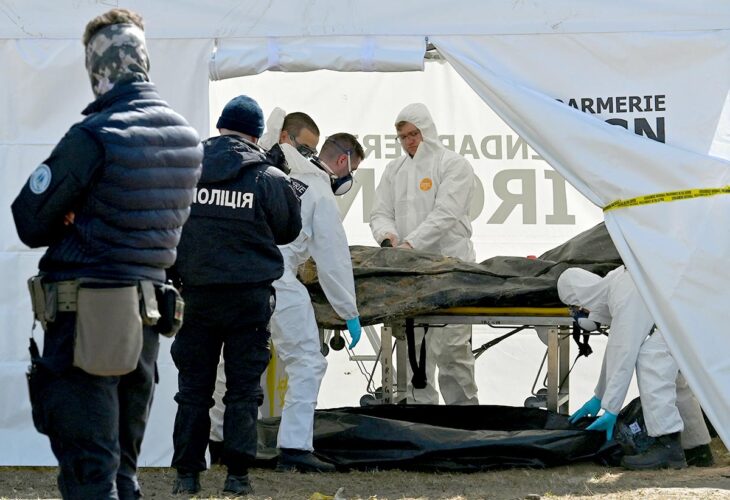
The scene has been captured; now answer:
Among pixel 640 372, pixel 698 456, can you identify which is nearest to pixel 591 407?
pixel 640 372

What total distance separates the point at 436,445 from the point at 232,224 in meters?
1.68

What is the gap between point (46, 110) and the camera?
611 cm

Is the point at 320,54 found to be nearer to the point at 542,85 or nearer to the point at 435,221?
the point at 542,85

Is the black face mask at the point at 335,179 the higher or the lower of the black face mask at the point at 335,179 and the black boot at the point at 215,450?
the higher

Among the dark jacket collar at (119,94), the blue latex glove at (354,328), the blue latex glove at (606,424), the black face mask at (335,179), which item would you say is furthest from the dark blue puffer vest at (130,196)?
the blue latex glove at (606,424)

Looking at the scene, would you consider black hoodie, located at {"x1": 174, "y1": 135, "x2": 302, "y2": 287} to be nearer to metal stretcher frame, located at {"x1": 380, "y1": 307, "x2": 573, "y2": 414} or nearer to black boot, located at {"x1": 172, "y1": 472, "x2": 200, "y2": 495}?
black boot, located at {"x1": 172, "y1": 472, "x2": 200, "y2": 495}

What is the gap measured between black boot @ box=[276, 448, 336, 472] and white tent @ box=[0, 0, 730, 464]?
1.13 m

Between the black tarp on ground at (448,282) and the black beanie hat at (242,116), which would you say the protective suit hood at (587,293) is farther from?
the black beanie hat at (242,116)

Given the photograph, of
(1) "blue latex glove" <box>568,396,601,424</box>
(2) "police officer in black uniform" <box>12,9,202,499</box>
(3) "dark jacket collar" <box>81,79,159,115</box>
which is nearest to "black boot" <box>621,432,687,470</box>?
(1) "blue latex glove" <box>568,396,601,424</box>

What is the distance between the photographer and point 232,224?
518cm

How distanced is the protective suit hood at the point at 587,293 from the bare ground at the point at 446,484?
0.73m

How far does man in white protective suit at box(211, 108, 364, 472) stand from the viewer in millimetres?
5984

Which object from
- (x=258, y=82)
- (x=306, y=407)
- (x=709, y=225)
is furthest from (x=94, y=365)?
(x=258, y=82)

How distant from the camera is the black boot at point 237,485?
5.30m
